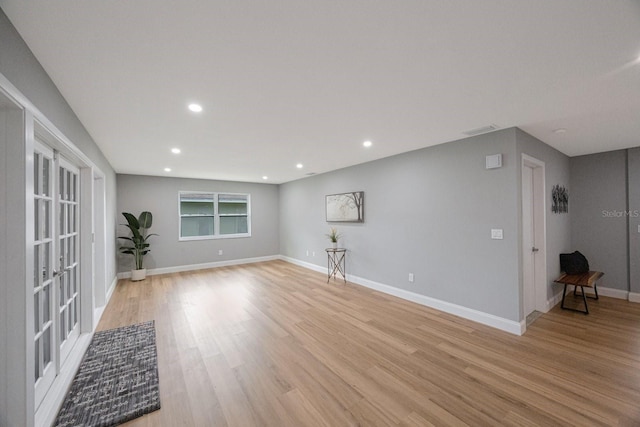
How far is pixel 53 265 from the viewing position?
6.70 ft

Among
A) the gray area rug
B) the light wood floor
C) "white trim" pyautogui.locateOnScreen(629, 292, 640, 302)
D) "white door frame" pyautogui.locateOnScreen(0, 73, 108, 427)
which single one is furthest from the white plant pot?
"white trim" pyautogui.locateOnScreen(629, 292, 640, 302)

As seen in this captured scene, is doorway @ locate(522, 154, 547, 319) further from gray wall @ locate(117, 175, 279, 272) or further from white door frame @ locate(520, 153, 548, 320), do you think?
gray wall @ locate(117, 175, 279, 272)

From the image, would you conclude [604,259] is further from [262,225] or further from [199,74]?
[262,225]

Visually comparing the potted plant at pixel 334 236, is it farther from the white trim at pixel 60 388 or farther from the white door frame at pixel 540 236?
the white trim at pixel 60 388

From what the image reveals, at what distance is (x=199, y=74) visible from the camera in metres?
1.80

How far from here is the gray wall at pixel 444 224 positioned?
116 inches

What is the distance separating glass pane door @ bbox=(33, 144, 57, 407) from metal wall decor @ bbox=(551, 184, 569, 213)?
5.94 m

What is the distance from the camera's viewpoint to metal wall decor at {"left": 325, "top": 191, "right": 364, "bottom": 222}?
4914 millimetres

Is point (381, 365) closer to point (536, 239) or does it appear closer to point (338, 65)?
point (338, 65)

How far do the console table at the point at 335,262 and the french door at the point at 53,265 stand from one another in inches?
154

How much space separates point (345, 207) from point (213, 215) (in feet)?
13.2

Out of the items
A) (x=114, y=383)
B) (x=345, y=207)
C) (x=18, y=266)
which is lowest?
(x=114, y=383)

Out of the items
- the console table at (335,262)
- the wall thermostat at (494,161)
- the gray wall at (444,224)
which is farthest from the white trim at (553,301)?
the console table at (335,262)

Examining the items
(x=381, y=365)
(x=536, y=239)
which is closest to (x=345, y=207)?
(x=536, y=239)
